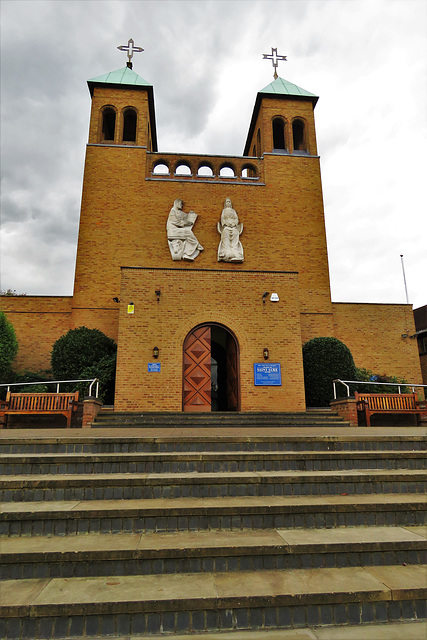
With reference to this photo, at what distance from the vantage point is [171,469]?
5.01m

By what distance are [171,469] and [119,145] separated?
15401mm

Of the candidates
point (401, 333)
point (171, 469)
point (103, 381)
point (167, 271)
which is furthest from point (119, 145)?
point (171, 469)

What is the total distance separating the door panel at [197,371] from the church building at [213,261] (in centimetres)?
3

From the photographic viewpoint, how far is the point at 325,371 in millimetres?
12477

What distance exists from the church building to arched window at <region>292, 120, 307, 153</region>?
2.8 inches

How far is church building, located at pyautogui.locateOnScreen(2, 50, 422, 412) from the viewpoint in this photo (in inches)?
Answer: 469

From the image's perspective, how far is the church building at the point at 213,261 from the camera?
11.9m

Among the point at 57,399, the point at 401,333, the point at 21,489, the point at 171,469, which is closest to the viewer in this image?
the point at 21,489

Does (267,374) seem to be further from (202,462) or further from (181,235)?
(181,235)

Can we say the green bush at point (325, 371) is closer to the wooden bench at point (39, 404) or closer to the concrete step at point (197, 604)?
the wooden bench at point (39, 404)

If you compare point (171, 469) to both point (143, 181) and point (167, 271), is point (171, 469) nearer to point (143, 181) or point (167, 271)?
point (167, 271)

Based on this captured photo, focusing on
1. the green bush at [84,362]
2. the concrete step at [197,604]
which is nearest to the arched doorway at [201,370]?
the green bush at [84,362]

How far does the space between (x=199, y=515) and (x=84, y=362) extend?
9.21 metres

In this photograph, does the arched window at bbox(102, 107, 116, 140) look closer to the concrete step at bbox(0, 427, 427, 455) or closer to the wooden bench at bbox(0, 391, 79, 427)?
the wooden bench at bbox(0, 391, 79, 427)
